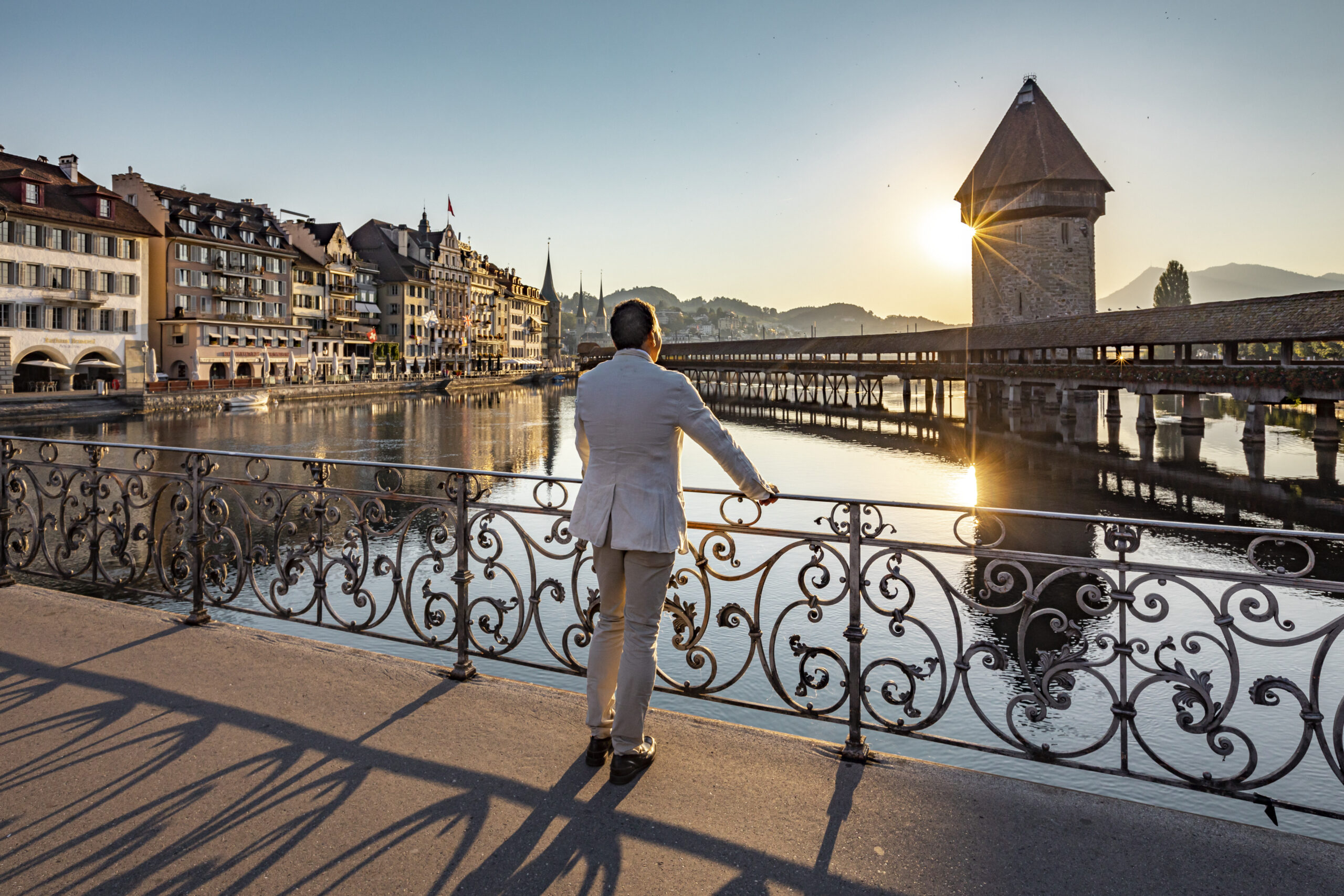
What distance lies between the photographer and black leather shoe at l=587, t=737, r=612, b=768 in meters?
3.03

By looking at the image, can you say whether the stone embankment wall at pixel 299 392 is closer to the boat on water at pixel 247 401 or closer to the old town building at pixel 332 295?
the boat on water at pixel 247 401

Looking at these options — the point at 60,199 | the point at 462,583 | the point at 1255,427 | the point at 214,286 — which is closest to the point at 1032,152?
the point at 1255,427

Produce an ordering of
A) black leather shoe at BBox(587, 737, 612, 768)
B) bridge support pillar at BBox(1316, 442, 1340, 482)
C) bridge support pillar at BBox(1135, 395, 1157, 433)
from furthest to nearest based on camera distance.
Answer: bridge support pillar at BBox(1135, 395, 1157, 433), bridge support pillar at BBox(1316, 442, 1340, 482), black leather shoe at BBox(587, 737, 612, 768)

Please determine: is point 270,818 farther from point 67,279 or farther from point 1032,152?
point 1032,152

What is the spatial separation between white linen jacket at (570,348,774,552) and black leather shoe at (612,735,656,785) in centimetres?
72

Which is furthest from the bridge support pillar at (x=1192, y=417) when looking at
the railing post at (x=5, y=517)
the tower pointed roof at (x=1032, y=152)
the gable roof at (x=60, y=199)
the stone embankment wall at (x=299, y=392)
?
the gable roof at (x=60, y=199)

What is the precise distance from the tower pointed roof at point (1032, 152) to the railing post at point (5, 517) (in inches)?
2114

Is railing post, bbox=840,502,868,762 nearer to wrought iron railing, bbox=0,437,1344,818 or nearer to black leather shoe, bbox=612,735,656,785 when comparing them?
wrought iron railing, bbox=0,437,1344,818

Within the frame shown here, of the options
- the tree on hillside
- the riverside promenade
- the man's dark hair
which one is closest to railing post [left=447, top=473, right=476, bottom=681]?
the riverside promenade

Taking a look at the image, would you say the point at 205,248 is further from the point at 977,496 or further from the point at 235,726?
the point at 235,726

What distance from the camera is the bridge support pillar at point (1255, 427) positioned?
27609 millimetres

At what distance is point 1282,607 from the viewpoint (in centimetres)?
1074

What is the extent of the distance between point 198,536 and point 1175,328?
33.0m

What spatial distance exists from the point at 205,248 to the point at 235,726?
56.6 m
